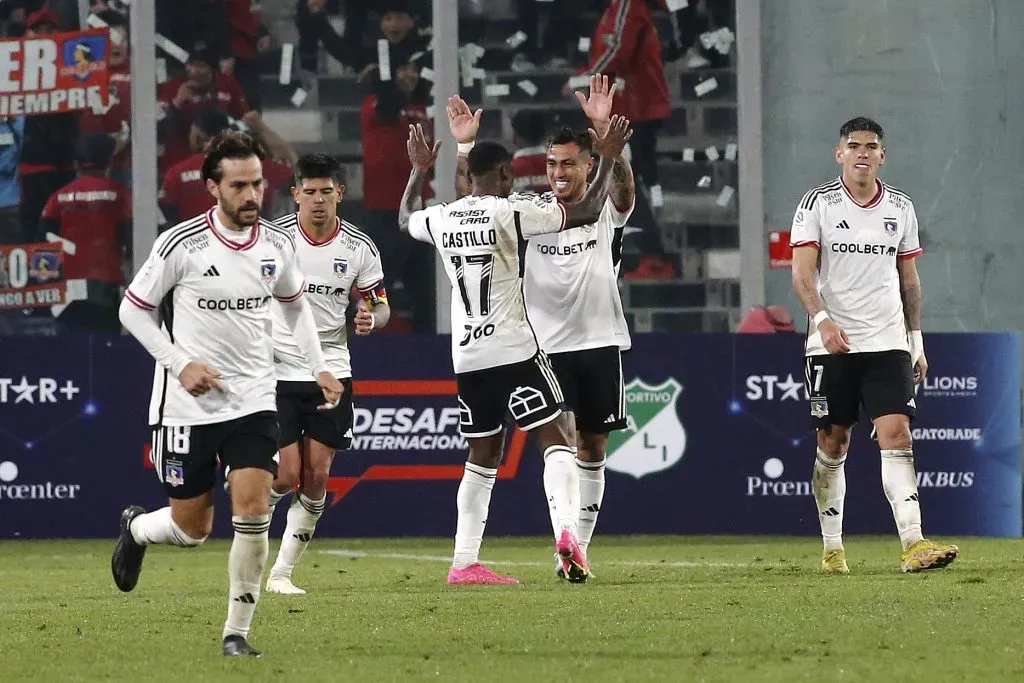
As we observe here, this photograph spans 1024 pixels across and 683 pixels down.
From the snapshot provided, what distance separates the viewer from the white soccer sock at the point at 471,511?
9773mm

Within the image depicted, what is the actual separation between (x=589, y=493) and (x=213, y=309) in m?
3.81

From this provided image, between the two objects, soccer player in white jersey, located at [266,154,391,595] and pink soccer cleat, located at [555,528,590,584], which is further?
soccer player in white jersey, located at [266,154,391,595]

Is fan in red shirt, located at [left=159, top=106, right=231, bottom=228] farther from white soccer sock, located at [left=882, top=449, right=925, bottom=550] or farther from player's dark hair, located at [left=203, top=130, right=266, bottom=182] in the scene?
player's dark hair, located at [left=203, top=130, right=266, bottom=182]

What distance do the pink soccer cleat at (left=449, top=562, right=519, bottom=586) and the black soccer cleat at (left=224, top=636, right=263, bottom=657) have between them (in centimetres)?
295

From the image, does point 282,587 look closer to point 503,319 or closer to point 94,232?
point 503,319

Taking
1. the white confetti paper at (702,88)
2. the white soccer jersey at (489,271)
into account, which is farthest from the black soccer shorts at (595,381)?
the white confetti paper at (702,88)

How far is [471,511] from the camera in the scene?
9812 mm

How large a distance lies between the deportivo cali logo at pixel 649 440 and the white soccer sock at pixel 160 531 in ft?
21.8

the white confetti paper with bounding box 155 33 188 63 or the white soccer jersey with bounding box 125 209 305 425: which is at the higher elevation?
the white confetti paper with bounding box 155 33 188 63

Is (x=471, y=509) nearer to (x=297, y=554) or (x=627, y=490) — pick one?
(x=297, y=554)

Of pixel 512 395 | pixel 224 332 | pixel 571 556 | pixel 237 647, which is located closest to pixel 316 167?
pixel 512 395

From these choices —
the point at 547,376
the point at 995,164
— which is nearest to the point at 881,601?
the point at 547,376

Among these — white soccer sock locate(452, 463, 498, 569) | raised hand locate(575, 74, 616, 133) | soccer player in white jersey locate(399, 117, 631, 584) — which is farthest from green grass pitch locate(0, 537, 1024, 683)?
raised hand locate(575, 74, 616, 133)

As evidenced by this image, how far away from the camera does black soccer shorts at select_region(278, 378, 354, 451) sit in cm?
1013
